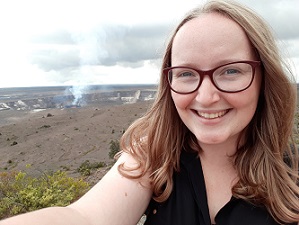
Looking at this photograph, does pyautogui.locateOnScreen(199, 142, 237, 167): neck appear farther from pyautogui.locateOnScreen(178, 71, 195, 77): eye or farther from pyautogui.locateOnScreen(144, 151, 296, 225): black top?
pyautogui.locateOnScreen(178, 71, 195, 77): eye

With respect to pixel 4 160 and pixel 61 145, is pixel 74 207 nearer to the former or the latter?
pixel 4 160

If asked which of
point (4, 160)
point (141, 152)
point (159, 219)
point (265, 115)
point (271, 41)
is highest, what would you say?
point (271, 41)

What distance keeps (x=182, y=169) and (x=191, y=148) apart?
0.46 feet

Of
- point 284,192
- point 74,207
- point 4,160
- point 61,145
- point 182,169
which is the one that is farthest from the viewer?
point 61,145

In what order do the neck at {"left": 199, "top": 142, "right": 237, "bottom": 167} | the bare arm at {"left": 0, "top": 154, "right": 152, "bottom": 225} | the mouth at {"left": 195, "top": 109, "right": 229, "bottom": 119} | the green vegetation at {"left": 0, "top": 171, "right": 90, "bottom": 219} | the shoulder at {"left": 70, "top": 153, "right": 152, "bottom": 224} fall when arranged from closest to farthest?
1. the bare arm at {"left": 0, "top": 154, "right": 152, "bottom": 225}
2. the shoulder at {"left": 70, "top": 153, "right": 152, "bottom": 224}
3. the mouth at {"left": 195, "top": 109, "right": 229, "bottom": 119}
4. the neck at {"left": 199, "top": 142, "right": 237, "bottom": 167}
5. the green vegetation at {"left": 0, "top": 171, "right": 90, "bottom": 219}

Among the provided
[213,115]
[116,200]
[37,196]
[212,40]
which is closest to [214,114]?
[213,115]

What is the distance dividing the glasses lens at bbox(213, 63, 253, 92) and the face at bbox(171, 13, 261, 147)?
0.09 ft

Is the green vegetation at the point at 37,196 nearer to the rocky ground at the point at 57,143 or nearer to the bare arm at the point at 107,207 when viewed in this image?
the bare arm at the point at 107,207

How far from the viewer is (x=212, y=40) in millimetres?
1507

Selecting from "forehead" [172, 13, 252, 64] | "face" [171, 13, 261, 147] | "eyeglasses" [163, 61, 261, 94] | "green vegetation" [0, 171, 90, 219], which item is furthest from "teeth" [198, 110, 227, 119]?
"green vegetation" [0, 171, 90, 219]

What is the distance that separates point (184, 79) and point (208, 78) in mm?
120

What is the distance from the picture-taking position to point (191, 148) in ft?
6.02

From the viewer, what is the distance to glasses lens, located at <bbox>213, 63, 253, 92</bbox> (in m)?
1.57

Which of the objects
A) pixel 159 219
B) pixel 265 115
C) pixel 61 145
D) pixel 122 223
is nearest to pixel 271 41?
pixel 265 115
